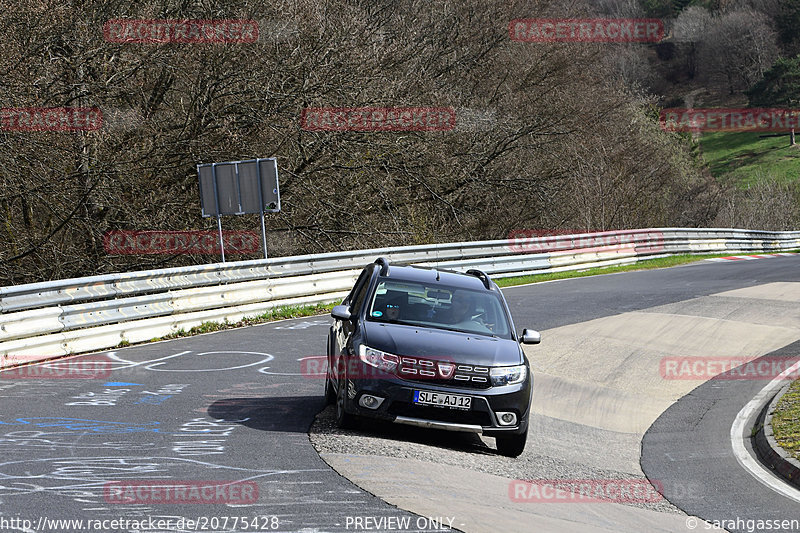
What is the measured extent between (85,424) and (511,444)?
3.88 meters

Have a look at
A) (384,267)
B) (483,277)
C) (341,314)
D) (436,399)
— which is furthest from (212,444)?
(483,277)

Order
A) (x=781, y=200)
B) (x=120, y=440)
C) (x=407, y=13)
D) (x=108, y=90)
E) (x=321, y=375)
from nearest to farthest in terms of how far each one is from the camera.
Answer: (x=120, y=440) < (x=321, y=375) < (x=108, y=90) < (x=407, y=13) < (x=781, y=200)

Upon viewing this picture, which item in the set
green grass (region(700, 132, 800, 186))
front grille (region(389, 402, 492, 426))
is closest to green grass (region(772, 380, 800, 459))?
front grille (region(389, 402, 492, 426))

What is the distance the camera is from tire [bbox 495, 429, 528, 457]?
27.4 ft

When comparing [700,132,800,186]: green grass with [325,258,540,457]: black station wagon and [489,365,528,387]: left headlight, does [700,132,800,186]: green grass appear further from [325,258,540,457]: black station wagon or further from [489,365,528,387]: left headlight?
[489,365,528,387]: left headlight

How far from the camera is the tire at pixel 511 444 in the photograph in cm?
836

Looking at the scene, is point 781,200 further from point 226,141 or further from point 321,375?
point 321,375

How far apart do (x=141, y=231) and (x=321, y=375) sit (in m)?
10.5

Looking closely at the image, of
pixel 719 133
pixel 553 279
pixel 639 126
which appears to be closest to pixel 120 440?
pixel 553 279

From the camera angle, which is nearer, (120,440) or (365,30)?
(120,440)

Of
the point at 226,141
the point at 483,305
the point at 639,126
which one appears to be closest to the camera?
the point at 483,305

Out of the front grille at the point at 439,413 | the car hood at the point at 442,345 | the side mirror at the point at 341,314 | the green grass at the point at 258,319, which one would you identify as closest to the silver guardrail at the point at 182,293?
the green grass at the point at 258,319

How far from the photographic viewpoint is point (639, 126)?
158 feet

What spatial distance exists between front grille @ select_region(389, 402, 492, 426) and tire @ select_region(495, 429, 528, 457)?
473 millimetres
